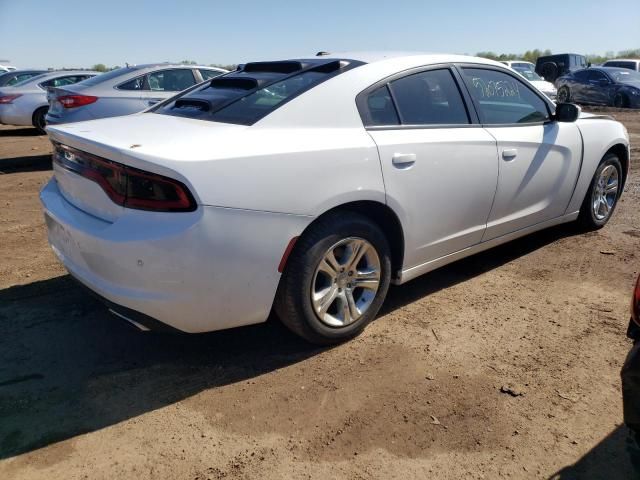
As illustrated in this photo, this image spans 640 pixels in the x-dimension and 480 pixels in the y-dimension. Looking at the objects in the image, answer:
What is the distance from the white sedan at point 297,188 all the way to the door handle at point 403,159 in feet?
0.05

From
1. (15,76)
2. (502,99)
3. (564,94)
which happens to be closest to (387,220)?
(502,99)

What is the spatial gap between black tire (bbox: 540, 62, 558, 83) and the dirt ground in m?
23.3

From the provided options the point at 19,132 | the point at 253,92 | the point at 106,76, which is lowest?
the point at 19,132

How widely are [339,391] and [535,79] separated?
18.4m

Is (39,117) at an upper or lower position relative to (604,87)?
upper

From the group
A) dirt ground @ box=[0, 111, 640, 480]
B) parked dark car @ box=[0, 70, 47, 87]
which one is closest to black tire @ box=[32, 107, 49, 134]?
parked dark car @ box=[0, 70, 47, 87]

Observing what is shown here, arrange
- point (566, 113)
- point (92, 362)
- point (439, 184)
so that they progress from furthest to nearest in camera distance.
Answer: point (566, 113)
point (439, 184)
point (92, 362)

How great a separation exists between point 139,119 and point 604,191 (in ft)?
13.7

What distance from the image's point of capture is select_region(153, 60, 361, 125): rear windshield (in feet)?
9.90

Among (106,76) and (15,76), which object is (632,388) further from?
(15,76)

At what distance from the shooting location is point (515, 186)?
12.9 ft

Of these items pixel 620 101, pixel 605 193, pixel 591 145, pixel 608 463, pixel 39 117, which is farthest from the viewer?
pixel 620 101

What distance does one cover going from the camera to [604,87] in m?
18.0

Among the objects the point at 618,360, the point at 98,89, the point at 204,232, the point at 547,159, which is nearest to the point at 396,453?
the point at 204,232
